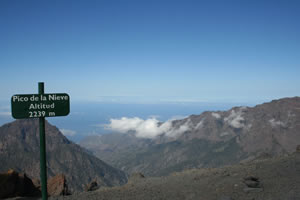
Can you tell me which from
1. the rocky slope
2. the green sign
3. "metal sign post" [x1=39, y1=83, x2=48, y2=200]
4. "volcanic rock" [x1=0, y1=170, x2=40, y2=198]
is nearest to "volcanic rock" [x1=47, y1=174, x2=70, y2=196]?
Result: "volcanic rock" [x1=0, y1=170, x2=40, y2=198]

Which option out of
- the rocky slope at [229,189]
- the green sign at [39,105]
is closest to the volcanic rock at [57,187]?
the rocky slope at [229,189]

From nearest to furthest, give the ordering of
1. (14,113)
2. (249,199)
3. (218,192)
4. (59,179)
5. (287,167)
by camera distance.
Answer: (14,113) → (249,199) → (218,192) → (287,167) → (59,179)

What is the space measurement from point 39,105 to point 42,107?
13cm

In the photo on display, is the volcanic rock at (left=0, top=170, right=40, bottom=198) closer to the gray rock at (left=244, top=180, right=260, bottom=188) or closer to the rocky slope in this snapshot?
the rocky slope

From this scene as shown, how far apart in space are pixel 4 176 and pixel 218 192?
686 inches

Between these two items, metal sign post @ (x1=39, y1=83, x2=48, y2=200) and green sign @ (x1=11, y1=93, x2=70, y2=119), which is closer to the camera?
green sign @ (x1=11, y1=93, x2=70, y2=119)

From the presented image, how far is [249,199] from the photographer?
50.6ft

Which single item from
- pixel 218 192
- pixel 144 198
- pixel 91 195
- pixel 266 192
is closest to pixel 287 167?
pixel 266 192

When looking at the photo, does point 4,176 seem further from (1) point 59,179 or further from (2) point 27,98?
(2) point 27,98

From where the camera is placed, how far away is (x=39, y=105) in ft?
31.1

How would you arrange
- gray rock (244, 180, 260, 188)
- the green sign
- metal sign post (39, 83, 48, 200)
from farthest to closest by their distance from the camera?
gray rock (244, 180, 260, 188) → metal sign post (39, 83, 48, 200) → the green sign

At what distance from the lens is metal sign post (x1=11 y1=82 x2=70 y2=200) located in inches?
367

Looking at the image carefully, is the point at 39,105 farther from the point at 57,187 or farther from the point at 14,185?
the point at 57,187

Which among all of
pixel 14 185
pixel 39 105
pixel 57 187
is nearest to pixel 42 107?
pixel 39 105
